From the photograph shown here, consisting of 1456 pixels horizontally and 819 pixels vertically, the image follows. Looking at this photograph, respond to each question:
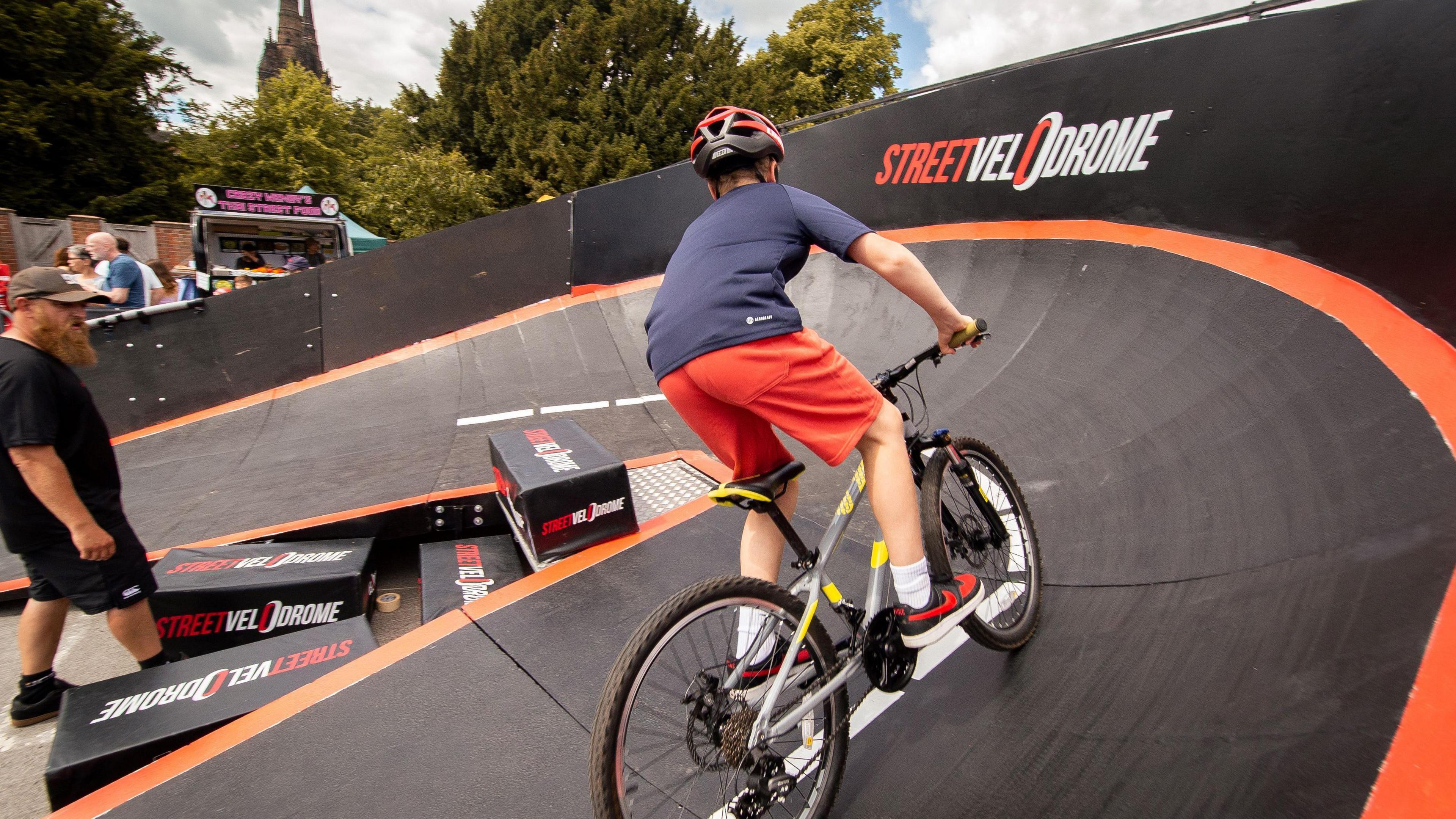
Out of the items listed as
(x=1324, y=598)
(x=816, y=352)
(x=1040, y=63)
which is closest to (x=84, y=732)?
(x=816, y=352)

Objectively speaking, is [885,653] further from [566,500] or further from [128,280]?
[128,280]

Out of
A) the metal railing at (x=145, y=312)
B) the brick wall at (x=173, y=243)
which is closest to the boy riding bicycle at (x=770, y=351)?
the metal railing at (x=145, y=312)

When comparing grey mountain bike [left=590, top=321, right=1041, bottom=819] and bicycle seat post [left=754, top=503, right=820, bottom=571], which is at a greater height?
bicycle seat post [left=754, top=503, right=820, bottom=571]

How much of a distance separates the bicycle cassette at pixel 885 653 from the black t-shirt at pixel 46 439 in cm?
341

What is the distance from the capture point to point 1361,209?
3.64 m

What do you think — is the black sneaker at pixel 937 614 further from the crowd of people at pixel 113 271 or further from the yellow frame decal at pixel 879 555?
the crowd of people at pixel 113 271

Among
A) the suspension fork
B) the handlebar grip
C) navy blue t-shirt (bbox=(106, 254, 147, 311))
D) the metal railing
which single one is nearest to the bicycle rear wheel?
the suspension fork

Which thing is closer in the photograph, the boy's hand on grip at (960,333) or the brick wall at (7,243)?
the boy's hand on grip at (960,333)

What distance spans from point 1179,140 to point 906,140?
286cm

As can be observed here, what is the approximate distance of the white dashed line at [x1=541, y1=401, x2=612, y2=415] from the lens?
6.48 m

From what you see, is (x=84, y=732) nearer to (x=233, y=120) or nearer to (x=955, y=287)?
(x=955, y=287)

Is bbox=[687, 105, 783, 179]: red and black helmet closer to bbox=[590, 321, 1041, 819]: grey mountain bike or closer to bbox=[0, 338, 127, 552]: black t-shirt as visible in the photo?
bbox=[590, 321, 1041, 819]: grey mountain bike

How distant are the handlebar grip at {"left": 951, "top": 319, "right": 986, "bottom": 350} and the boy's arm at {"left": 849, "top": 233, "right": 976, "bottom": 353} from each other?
136 mm

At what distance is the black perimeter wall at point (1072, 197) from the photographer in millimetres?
3447
